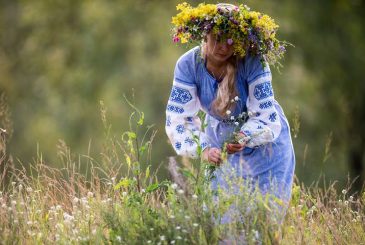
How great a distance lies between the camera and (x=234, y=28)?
534cm

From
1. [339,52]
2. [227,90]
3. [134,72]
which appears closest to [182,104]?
[227,90]

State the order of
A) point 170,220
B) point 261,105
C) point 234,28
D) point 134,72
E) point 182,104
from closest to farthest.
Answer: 1. point 170,220
2. point 234,28
3. point 261,105
4. point 182,104
5. point 134,72

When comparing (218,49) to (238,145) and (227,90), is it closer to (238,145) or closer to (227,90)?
(227,90)

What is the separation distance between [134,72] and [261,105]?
17.0 m

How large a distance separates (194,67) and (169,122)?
0.36 metres

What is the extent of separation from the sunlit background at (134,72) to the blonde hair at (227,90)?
13.2m

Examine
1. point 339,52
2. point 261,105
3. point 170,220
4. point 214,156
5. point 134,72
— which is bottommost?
point 134,72

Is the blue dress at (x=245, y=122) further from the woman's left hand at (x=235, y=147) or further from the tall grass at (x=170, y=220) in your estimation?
the tall grass at (x=170, y=220)

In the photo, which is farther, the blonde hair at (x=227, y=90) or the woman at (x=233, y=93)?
the blonde hair at (x=227, y=90)

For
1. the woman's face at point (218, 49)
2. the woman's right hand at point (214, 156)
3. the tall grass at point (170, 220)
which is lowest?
the tall grass at point (170, 220)

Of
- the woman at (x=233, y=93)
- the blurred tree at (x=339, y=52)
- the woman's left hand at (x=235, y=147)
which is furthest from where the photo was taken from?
the blurred tree at (x=339, y=52)

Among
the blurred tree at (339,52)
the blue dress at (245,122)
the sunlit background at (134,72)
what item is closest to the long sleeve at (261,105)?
the blue dress at (245,122)

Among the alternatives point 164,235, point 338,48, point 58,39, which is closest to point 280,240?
point 164,235

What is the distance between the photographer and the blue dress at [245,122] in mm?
5434
